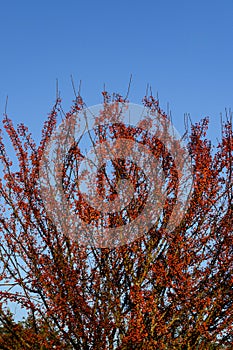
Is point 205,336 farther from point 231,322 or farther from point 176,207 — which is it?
point 176,207

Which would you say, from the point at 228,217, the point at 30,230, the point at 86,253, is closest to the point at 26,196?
the point at 30,230

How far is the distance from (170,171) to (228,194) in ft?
3.97

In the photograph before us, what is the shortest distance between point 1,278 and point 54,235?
3.86ft

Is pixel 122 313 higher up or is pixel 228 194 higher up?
pixel 228 194

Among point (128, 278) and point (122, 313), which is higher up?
point (128, 278)

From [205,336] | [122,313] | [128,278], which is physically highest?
[128,278]

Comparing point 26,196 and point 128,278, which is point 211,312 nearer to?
point 128,278

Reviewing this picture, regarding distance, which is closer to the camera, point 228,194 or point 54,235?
point 54,235

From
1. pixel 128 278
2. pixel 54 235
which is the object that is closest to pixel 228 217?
pixel 128 278

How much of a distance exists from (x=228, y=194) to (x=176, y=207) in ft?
3.68

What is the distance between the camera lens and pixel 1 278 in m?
8.93

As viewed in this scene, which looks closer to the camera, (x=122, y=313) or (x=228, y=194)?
(x=122, y=313)

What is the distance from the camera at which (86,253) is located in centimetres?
912

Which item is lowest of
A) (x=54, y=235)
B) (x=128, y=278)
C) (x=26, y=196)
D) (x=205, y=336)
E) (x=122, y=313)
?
(x=205, y=336)
